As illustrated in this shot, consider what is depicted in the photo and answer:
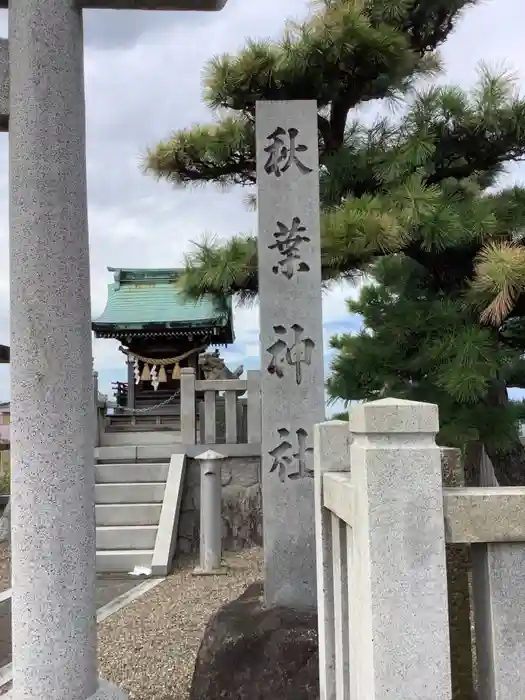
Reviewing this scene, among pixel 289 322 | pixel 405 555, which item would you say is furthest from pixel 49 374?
pixel 289 322

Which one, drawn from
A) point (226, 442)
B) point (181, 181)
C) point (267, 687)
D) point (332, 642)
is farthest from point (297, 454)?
point (226, 442)

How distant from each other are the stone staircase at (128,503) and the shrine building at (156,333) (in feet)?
14.7

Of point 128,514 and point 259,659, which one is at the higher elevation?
point 259,659

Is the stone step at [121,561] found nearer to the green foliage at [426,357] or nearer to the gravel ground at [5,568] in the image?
the gravel ground at [5,568]

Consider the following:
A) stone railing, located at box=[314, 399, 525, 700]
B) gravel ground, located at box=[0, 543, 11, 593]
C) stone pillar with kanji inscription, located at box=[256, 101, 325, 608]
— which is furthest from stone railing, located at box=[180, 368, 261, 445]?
stone railing, located at box=[314, 399, 525, 700]

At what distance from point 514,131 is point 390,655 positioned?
15.9 ft

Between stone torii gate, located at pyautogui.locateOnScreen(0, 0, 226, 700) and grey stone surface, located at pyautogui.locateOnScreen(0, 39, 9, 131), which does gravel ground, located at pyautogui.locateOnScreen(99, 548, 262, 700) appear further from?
grey stone surface, located at pyautogui.locateOnScreen(0, 39, 9, 131)

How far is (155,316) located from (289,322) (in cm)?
892

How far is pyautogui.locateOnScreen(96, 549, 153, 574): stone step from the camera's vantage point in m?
6.37

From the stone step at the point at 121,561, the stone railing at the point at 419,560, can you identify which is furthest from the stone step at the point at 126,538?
the stone railing at the point at 419,560

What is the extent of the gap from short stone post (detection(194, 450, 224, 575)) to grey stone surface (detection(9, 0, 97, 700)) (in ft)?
12.6

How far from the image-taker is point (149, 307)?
13.1m

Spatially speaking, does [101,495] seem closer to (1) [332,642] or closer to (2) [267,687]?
(2) [267,687]

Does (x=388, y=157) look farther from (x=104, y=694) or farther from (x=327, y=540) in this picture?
(x=104, y=694)
